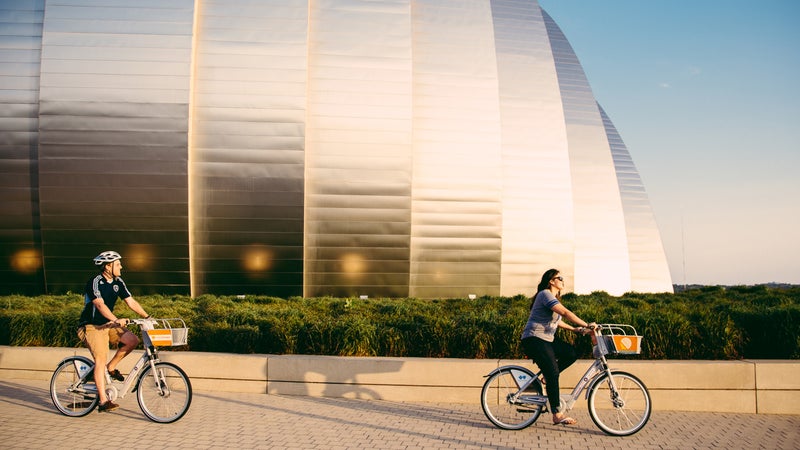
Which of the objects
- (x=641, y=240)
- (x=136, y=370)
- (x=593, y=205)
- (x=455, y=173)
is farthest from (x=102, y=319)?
(x=641, y=240)

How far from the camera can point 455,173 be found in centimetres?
2061

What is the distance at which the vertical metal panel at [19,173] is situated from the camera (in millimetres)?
19516

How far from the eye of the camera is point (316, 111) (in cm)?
1992

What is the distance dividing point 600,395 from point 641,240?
20.4 meters

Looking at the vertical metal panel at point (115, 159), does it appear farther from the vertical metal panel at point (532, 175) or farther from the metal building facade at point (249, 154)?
the vertical metal panel at point (532, 175)

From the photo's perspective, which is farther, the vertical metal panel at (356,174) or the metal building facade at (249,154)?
the vertical metal panel at (356,174)

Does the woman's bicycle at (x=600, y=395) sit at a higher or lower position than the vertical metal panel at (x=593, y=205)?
lower

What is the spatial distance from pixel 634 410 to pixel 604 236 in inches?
711

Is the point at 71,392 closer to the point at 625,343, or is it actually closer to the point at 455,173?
the point at 625,343

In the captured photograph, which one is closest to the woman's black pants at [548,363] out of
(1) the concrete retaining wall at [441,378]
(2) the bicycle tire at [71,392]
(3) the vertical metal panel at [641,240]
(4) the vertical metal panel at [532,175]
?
(1) the concrete retaining wall at [441,378]

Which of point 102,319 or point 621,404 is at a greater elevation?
point 102,319

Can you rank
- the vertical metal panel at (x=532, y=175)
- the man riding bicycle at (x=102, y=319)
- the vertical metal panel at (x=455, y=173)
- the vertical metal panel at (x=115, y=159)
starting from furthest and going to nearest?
the vertical metal panel at (x=532, y=175) < the vertical metal panel at (x=455, y=173) < the vertical metal panel at (x=115, y=159) < the man riding bicycle at (x=102, y=319)

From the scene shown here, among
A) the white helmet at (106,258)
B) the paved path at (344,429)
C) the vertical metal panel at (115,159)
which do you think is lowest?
the paved path at (344,429)

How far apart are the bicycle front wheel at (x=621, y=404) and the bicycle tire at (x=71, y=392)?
619 centimetres
